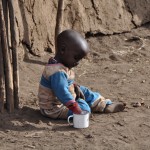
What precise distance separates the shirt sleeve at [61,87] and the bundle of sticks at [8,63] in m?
0.47

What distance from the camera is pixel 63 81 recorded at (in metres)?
5.41

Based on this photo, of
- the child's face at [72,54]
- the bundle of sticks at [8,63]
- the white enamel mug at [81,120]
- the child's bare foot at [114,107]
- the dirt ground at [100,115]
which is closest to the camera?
the dirt ground at [100,115]

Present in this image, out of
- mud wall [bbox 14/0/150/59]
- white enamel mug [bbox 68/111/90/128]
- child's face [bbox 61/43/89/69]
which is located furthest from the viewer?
mud wall [bbox 14/0/150/59]

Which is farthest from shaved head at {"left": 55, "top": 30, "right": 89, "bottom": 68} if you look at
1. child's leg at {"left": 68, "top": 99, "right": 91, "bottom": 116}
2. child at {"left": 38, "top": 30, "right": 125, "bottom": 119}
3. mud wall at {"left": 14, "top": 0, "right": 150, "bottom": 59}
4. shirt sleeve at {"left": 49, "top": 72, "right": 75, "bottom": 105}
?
mud wall at {"left": 14, "top": 0, "right": 150, "bottom": 59}

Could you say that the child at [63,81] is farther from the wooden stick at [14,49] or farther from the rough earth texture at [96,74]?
the wooden stick at [14,49]

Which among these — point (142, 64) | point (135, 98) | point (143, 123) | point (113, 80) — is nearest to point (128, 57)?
point (142, 64)

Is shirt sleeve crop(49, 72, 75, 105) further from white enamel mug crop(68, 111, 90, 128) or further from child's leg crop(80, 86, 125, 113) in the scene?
child's leg crop(80, 86, 125, 113)

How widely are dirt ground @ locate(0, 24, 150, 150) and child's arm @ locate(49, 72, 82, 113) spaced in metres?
0.23

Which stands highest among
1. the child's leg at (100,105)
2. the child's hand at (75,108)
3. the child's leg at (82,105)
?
the child's hand at (75,108)

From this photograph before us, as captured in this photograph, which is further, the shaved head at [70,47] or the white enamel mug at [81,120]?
the shaved head at [70,47]

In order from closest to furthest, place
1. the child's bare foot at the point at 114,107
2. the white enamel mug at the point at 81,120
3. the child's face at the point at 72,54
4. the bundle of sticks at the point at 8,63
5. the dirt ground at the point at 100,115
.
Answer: the dirt ground at the point at 100,115
the white enamel mug at the point at 81,120
the child's face at the point at 72,54
the bundle of sticks at the point at 8,63
the child's bare foot at the point at 114,107

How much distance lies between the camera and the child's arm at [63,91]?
5.36 meters

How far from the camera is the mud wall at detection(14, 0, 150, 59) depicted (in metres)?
7.64

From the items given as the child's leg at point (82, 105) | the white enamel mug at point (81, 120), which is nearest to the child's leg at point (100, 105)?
the child's leg at point (82, 105)
